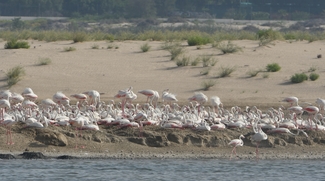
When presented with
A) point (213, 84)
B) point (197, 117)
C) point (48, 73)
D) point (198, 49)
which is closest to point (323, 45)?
point (198, 49)

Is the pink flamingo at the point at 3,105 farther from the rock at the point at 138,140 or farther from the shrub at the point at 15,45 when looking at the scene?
the shrub at the point at 15,45

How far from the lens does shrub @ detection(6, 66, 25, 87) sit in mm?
26017

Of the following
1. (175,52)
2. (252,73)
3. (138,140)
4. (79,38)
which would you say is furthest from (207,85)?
(79,38)

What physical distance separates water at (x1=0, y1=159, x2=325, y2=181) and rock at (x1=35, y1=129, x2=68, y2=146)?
874 mm

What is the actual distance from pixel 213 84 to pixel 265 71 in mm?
2972

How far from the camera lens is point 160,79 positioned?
27.4m

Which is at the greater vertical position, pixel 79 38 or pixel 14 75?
pixel 79 38

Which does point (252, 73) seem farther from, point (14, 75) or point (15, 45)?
point (15, 45)

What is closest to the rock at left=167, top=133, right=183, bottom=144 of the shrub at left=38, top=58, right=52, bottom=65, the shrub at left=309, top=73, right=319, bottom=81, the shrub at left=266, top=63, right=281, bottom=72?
the shrub at left=309, top=73, right=319, bottom=81

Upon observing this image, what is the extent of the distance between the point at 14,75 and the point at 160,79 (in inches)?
180

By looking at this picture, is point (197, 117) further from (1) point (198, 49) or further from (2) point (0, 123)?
(1) point (198, 49)

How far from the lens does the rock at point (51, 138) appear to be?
18.1 m

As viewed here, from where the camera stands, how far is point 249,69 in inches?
1139

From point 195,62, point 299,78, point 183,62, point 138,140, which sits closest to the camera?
point 138,140
